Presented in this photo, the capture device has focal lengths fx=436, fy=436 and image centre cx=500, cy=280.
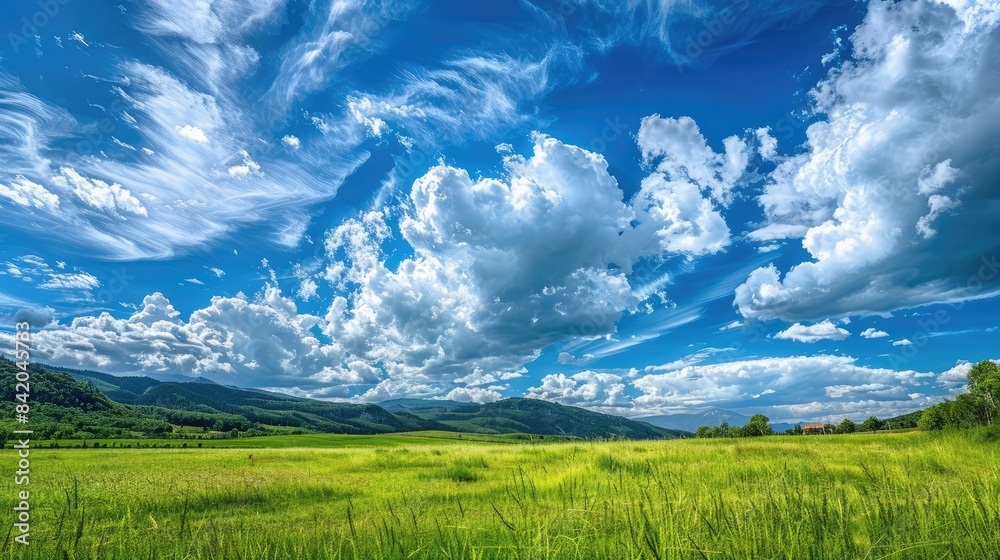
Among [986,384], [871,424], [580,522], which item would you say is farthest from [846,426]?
[580,522]

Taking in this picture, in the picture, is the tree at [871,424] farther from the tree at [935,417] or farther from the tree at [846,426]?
the tree at [935,417]

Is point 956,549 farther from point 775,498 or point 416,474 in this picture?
point 416,474

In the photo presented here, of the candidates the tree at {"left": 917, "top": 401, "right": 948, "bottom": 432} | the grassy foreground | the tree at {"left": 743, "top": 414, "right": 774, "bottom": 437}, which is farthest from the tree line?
the grassy foreground

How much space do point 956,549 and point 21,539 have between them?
9.61m

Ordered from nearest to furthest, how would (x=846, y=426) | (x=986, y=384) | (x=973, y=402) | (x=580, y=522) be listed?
(x=580, y=522), (x=973, y=402), (x=986, y=384), (x=846, y=426)

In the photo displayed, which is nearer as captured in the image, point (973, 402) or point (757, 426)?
point (973, 402)

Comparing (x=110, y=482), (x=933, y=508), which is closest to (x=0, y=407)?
(x=110, y=482)

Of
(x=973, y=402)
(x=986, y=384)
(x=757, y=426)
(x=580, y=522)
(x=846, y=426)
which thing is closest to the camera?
(x=580, y=522)

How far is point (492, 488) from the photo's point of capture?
10336 millimetres

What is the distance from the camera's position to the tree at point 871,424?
10894 centimetres

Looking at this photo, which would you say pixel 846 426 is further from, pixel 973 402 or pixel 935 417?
pixel 973 402

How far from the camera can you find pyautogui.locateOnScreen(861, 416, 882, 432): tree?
10894cm

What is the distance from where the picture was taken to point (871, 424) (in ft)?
365

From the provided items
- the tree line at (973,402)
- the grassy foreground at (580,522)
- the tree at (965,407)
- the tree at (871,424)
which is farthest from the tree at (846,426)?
the grassy foreground at (580,522)
